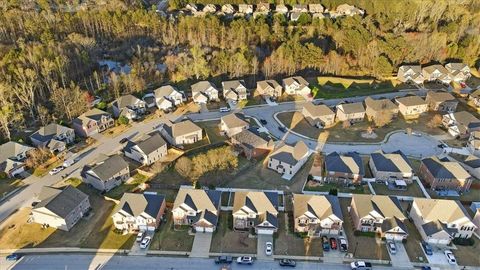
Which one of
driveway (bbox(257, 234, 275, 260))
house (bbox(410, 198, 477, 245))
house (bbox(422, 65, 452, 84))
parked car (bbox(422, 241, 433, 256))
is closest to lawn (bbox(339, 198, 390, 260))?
parked car (bbox(422, 241, 433, 256))

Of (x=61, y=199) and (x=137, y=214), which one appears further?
(x=61, y=199)

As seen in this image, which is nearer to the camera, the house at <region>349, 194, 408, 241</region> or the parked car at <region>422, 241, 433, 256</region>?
the parked car at <region>422, 241, 433, 256</region>

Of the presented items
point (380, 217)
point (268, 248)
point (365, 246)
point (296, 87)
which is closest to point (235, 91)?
point (296, 87)

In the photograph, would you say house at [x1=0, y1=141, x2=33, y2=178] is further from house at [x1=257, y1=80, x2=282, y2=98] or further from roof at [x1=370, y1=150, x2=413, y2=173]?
roof at [x1=370, y1=150, x2=413, y2=173]

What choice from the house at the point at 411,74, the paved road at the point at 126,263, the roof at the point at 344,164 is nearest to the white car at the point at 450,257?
the paved road at the point at 126,263

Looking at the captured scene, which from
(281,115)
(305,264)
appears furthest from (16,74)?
(305,264)

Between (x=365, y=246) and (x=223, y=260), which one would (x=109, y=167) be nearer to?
(x=223, y=260)

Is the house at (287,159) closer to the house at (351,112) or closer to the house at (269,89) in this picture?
the house at (351,112)
